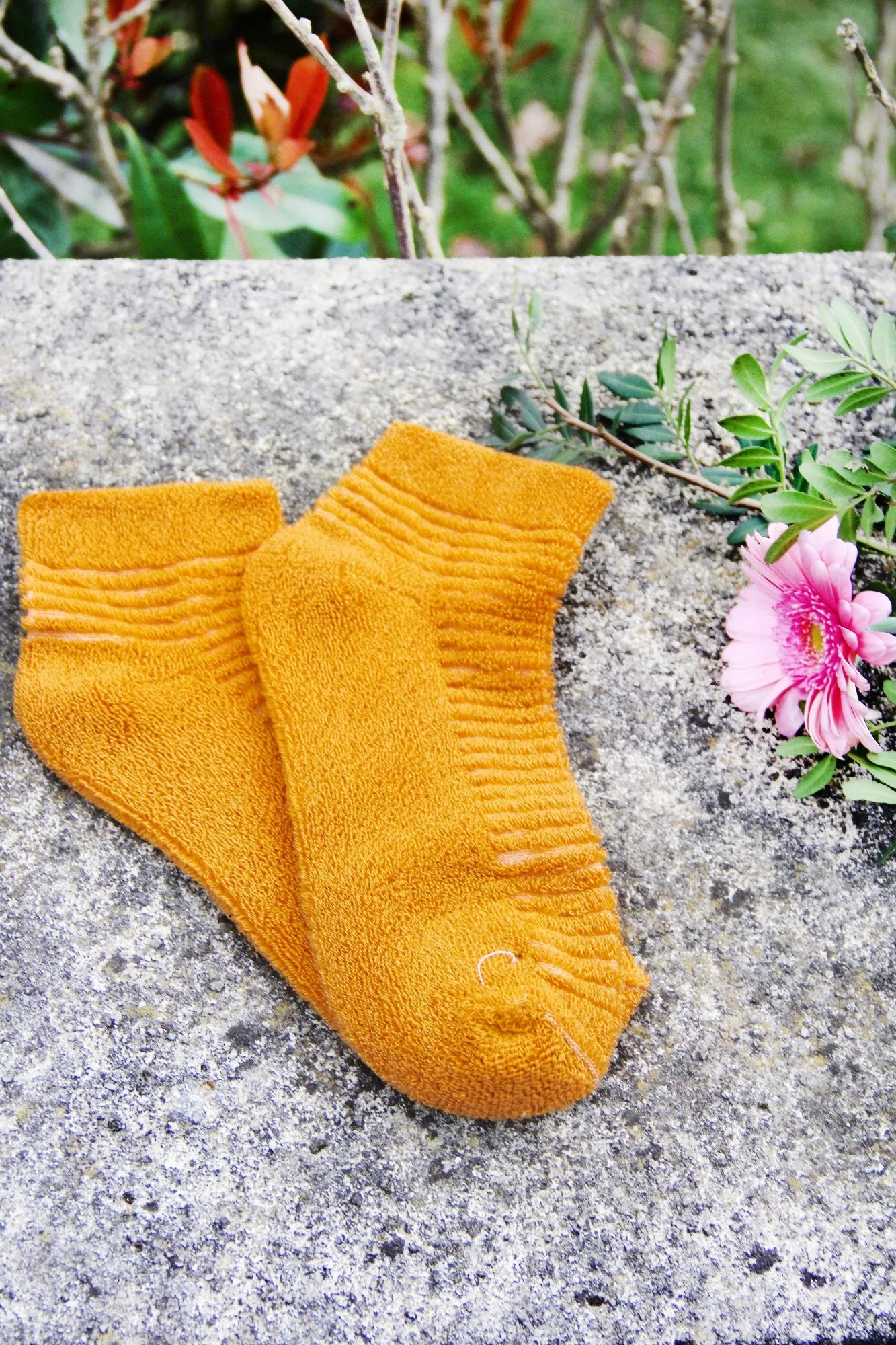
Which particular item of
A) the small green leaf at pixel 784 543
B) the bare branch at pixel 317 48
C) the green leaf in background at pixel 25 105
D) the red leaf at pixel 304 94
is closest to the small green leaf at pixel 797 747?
the small green leaf at pixel 784 543

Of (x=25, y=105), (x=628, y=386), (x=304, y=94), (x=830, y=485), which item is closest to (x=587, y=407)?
(x=628, y=386)

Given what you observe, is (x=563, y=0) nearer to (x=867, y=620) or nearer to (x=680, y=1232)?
(x=867, y=620)

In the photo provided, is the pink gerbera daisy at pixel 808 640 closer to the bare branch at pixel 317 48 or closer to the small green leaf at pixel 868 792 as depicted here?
the small green leaf at pixel 868 792

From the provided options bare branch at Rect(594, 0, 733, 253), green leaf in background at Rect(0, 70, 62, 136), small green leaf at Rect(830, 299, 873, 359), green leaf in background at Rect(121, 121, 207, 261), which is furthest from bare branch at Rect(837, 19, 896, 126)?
green leaf in background at Rect(0, 70, 62, 136)

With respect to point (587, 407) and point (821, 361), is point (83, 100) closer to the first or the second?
point (587, 407)

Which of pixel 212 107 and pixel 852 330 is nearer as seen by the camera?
pixel 852 330

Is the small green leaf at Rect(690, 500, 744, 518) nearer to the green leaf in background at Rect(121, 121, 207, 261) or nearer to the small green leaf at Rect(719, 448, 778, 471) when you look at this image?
the small green leaf at Rect(719, 448, 778, 471)
